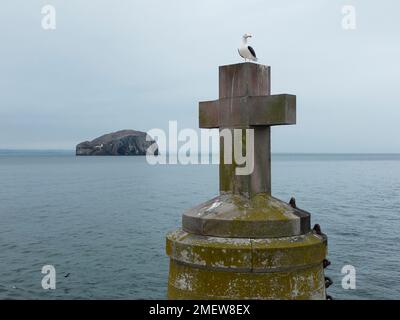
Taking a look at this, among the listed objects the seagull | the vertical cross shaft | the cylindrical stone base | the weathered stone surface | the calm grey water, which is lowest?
the calm grey water

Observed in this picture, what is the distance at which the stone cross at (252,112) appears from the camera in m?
5.46

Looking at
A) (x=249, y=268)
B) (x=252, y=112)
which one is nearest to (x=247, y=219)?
(x=249, y=268)

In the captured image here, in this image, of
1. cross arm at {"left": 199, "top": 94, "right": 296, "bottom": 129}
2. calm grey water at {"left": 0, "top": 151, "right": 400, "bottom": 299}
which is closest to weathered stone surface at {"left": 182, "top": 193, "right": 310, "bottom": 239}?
cross arm at {"left": 199, "top": 94, "right": 296, "bottom": 129}

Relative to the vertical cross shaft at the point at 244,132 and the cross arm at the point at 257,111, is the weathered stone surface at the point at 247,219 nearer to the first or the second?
the vertical cross shaft at the point at 244,132

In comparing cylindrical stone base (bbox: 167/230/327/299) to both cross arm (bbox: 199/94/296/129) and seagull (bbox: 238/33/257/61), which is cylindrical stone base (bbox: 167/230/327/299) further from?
seagull (bbox: 238/33/257/61)

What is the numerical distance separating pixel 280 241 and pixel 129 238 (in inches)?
1312

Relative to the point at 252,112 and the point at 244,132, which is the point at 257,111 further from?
the point at 244,132

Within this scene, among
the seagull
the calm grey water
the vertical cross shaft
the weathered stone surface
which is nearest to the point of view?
the weathered stone surface

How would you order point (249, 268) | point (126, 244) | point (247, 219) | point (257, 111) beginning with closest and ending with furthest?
point (249, 268), point (247, 219), point (257, 111), point (126, 244)

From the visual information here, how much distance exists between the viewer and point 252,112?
5.52 m

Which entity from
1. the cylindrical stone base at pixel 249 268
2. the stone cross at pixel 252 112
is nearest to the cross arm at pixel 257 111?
the stone cross at pixel 252 112

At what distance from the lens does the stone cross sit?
5.46 meters
